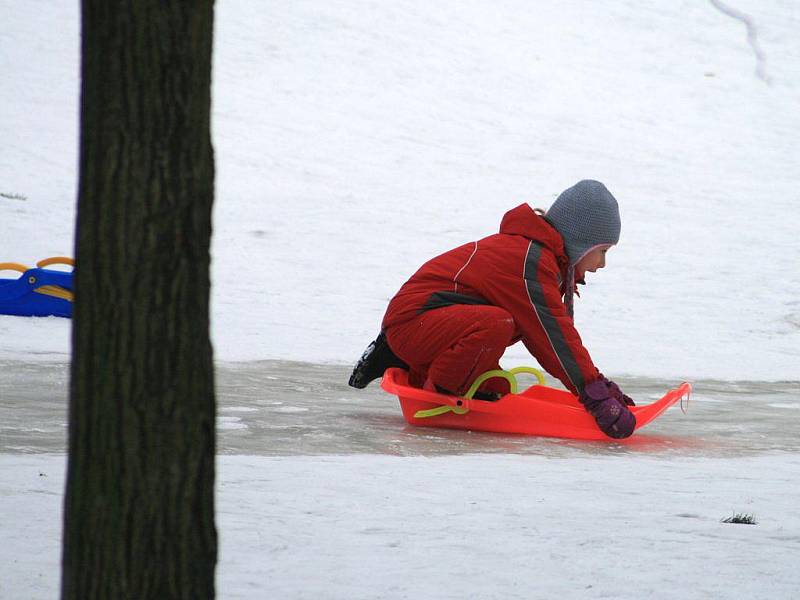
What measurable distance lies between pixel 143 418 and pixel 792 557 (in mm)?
1891

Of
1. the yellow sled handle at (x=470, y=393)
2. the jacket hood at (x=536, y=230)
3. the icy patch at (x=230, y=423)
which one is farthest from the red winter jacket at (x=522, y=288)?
the icy patch at (x=230, y=423)

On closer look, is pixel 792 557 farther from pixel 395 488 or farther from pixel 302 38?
pixel 302 38

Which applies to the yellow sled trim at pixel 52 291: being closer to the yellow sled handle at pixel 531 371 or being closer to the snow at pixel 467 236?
the snow at pixel 467 236

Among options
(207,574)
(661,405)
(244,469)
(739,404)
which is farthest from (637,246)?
(207,574)

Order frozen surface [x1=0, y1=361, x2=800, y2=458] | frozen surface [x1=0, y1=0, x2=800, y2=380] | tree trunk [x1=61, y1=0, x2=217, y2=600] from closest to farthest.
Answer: tree trunk [x1=61, y1=0, x2=217, y2=600] < frozen surface [x1=0, y1=361, x2=800, y2=458] < frozen surface [x1=0, y1=0, x2=800, y2=380]

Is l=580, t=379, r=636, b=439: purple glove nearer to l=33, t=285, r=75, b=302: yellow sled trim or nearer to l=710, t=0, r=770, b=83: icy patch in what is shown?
l=33, t=285, r=75, b=302: yellow sled trim

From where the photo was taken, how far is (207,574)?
83.6 inches

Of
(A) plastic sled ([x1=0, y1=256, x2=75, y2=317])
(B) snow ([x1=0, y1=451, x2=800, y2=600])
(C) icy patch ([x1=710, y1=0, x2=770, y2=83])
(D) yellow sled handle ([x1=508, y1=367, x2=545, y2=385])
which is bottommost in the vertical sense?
(B) snow ([x1=0, y1=451, x2=800, y2=600])

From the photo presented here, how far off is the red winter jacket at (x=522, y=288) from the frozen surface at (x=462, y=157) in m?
2.35

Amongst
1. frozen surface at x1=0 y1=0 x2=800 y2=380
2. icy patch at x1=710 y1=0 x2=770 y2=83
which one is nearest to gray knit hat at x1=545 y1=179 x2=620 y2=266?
frozen surface at x1=0 y1=0 x2=800 y2=380

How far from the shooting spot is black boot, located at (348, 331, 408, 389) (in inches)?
210

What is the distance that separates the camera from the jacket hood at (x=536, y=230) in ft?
16.3

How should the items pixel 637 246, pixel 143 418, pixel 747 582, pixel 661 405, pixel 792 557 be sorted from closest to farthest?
1. pixel 143 418
2. pixel 747 582
3. pixel 792 557
4. pixel 661 405
5. pixel 637 246

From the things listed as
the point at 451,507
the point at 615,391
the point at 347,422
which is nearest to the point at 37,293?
the point at 347,422
